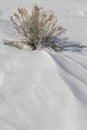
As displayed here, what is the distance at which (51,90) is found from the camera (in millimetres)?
2977

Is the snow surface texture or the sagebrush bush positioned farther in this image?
the sagebrush bush

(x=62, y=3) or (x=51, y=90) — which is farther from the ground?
(x=62, y=3)

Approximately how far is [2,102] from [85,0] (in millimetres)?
4187

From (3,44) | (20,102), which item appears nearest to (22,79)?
(20,102)

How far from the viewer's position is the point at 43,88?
300cm

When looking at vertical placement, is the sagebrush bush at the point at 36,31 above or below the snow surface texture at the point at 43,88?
above

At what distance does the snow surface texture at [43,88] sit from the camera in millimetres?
2594

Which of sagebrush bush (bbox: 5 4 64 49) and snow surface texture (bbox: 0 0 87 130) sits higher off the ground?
sagebrush bush (bbox: 5 4 64 49)

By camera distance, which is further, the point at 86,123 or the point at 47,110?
the point at 47,110

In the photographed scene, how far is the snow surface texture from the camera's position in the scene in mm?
2594

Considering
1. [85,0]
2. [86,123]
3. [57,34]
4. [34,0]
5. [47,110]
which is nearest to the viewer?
[86,123]

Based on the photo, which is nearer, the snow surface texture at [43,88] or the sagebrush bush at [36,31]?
the snow surface texture at [43,88]

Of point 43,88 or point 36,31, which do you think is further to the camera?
point 36,31

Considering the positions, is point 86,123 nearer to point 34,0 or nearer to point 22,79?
point 22,79
